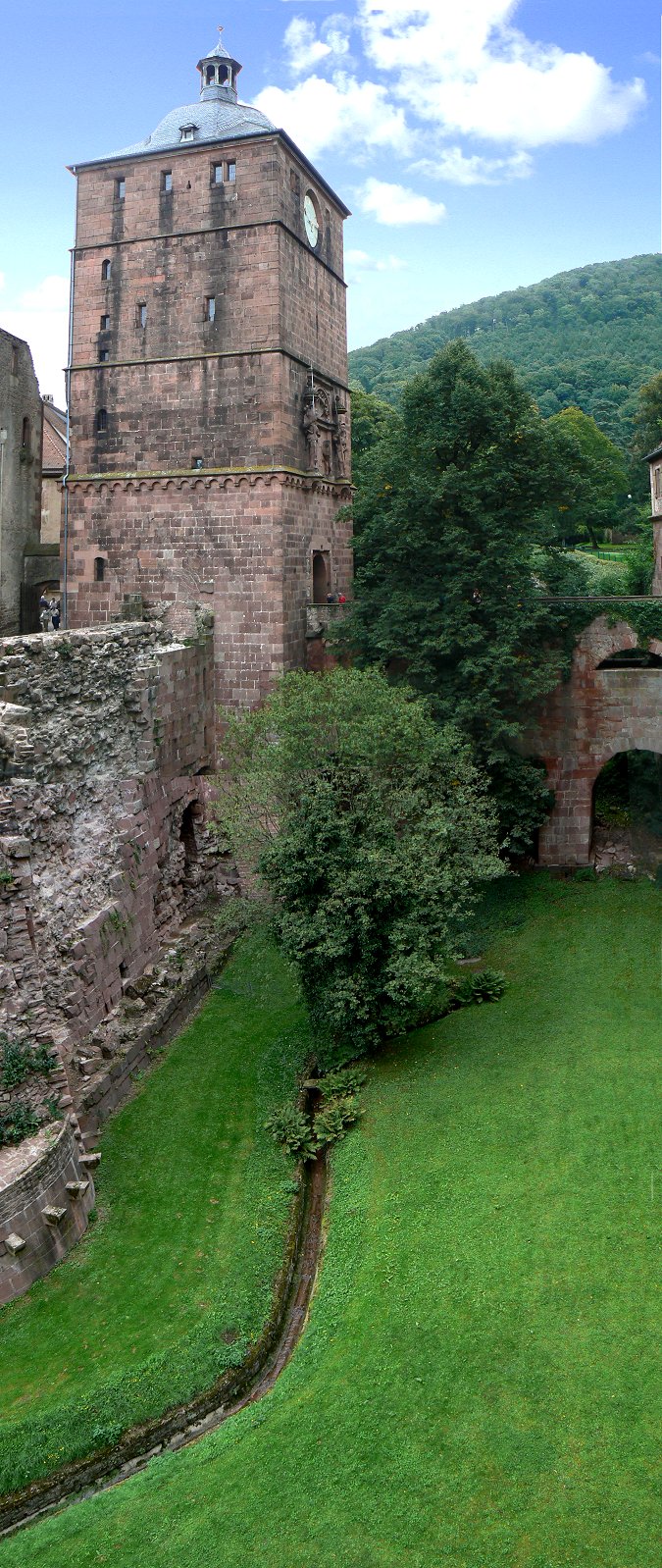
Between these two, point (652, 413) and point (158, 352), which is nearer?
point (158, 352)

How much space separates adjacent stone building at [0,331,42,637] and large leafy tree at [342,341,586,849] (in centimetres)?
1166

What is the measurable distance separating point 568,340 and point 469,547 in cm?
5719

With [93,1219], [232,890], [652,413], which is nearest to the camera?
[93,1219]

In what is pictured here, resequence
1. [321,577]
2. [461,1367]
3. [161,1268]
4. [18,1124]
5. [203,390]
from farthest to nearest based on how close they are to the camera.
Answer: [321,577] → [203,390] → [18,1124] → [161,1268] → [461,1367]

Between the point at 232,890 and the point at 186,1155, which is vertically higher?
the point at 232,890

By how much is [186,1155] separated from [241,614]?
14219 mm

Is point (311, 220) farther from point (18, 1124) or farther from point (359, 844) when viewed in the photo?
point (18, 1124)

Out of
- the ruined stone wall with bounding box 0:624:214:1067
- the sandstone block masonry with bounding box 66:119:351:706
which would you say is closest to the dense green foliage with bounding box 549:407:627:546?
the sandstone block masonry with bounding box 66:119:351:706

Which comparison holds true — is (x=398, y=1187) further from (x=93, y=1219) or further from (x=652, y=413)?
(x=652, y=413)

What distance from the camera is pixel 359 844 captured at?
19.2 meters

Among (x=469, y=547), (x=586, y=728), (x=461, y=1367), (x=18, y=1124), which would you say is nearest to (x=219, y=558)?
(x=469, y=547)

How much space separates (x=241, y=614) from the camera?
89.4 feet

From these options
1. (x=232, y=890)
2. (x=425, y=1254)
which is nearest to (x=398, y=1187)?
(x=425, y=1254)

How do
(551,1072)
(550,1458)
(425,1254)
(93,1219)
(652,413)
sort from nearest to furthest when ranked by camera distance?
(550,1458) < (425,1254) < (93,1219) < (551,1072) < (652,413)
